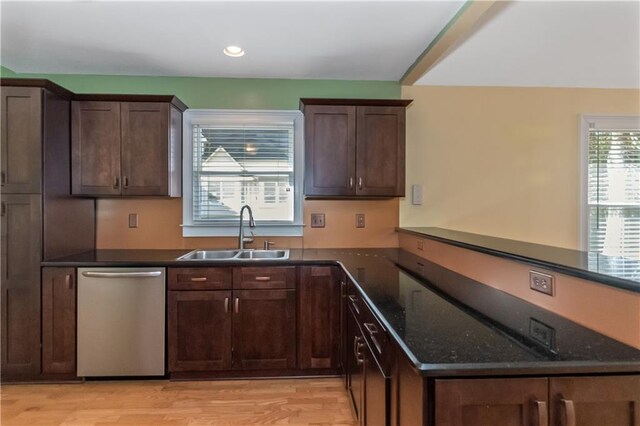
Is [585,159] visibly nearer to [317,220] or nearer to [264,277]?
[317,220]

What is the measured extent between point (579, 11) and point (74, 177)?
362 cm

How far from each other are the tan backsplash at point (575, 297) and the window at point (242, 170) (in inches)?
68.1

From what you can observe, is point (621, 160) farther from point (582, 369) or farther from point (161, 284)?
point (161, 284)

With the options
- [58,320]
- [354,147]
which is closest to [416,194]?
[354,147]

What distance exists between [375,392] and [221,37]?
2.36m

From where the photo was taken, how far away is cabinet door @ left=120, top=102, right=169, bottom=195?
106 inches

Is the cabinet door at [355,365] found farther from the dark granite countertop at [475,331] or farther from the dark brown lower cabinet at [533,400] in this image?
the dark brown lower cabinet at [533,400]

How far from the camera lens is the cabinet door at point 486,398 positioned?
866 mm

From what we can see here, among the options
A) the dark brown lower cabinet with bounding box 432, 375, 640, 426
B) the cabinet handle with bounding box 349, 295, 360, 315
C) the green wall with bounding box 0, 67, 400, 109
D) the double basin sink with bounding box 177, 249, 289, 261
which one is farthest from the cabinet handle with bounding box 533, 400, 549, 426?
the green wall with bounding box 0, 67, 400, 109

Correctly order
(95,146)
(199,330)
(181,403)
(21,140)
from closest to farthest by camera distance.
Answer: (181,403), (21,140), (199,330), (95,146)

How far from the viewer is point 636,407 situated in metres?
0.88

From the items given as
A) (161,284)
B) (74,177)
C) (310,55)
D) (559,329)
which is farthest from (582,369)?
(74,177)

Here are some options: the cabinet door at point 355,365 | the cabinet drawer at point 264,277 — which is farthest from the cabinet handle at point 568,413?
the cabinet drawer at point 264,277

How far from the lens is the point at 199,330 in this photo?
96.1 inches
